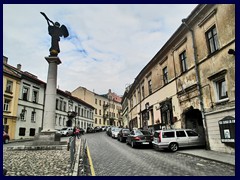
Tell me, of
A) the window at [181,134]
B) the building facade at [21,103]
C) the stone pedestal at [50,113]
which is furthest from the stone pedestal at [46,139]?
the window at [181,134]

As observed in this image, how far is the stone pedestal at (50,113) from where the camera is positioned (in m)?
14.4

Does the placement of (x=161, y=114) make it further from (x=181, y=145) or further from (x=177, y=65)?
(x=181, y=145)

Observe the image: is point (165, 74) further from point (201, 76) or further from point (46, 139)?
point (46, 139)

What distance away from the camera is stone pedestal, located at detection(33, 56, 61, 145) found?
1443 centimetres

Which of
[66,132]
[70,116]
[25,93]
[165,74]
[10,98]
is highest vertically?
[165,74]

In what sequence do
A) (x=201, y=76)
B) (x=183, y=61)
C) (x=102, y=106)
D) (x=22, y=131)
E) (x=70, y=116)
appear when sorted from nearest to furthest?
(x=201, y=76)
(x=183, y=61)
(x=22, y=131)
(x=70, y=116)
(x=102, y=106)

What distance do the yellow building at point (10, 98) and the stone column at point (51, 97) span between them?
13394mm

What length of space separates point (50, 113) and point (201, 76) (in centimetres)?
1199

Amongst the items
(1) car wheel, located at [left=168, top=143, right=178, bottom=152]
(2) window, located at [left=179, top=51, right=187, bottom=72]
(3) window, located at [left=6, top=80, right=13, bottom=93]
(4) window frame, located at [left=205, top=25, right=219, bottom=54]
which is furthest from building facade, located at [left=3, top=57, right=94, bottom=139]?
(4) window frame, located at [left=205, top=25, right=219, bottom=54]

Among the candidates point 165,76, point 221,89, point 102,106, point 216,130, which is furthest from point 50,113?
point 102,106

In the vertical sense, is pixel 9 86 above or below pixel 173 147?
above

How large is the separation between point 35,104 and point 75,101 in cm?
1635

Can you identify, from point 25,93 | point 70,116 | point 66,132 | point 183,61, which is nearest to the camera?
point 183,61

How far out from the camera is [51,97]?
51.9 ft
